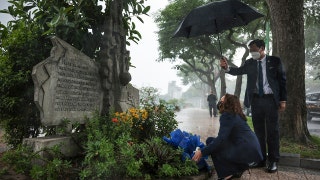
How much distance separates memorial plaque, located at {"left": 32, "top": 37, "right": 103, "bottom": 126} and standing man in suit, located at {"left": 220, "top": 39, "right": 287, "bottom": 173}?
238cm

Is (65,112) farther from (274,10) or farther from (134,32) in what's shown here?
(274,10)

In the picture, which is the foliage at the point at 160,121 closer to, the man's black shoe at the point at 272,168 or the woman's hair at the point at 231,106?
the woman's hair at the point at 231,106

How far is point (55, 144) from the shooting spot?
379 centimetres

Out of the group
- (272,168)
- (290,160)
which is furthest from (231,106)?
(290,160)

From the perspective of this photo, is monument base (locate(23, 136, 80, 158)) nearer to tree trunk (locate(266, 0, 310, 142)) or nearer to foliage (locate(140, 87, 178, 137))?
foliage (locate(140, 87, 178, 137))

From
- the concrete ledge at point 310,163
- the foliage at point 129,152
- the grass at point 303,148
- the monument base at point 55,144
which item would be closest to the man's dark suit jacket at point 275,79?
the concrete ledge at point 310,163

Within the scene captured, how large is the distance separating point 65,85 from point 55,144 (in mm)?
981

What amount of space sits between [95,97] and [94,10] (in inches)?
71.4

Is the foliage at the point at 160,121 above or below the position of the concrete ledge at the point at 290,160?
above

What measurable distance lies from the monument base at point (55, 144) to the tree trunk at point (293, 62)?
425 centimetres

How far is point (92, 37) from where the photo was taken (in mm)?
5453

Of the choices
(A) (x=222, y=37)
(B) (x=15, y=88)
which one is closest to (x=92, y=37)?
(B) (x=15, y=88)

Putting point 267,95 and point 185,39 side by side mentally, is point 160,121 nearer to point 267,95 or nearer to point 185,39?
point 267,95

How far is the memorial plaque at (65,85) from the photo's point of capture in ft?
12.9
